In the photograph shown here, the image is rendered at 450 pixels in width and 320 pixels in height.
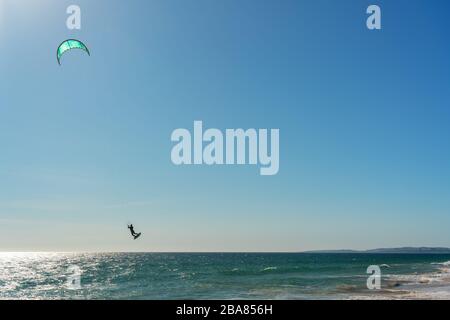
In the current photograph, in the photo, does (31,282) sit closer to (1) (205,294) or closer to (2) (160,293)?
(2) (160,293)

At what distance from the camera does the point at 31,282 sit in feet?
147

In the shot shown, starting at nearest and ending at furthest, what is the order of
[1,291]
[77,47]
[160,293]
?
[77,47], [160,293], [1,291]
